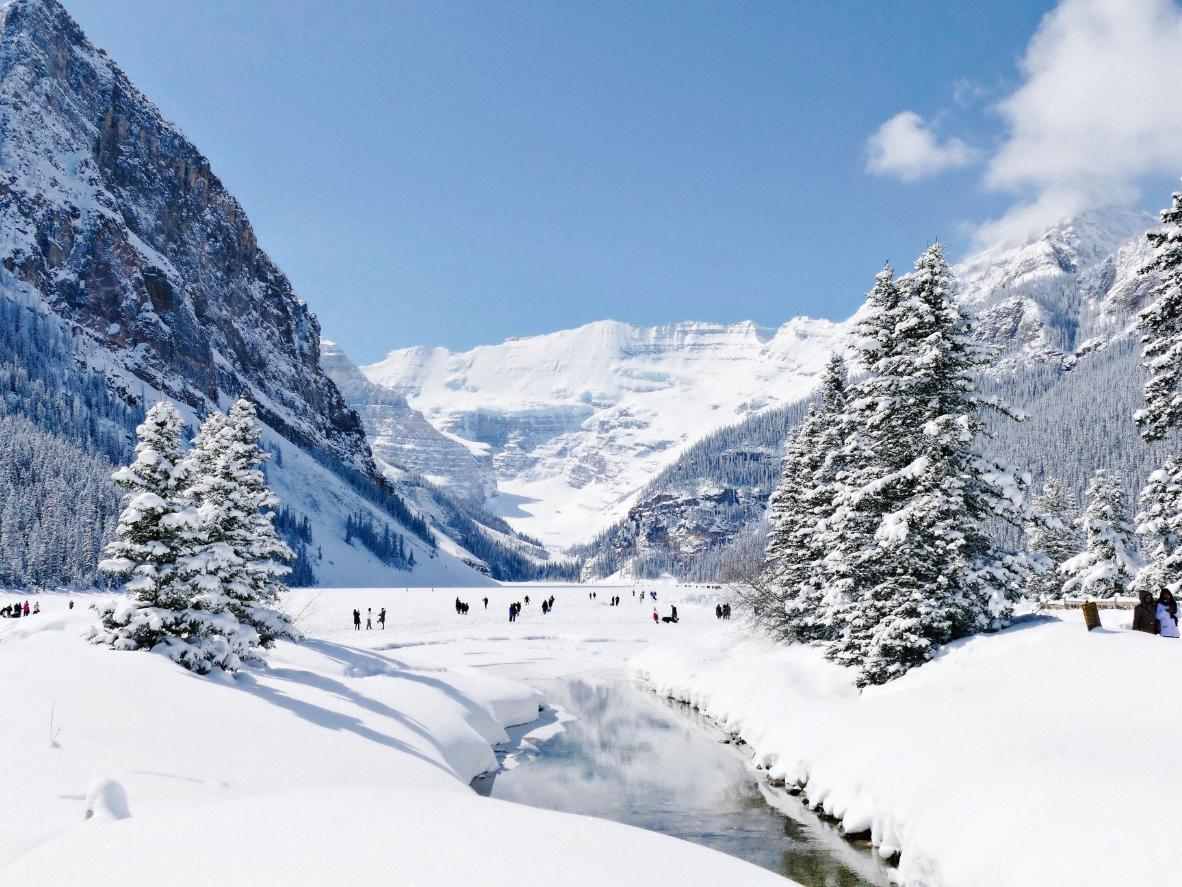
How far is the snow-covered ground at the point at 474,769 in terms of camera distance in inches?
218

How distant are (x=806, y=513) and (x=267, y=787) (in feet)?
80.4

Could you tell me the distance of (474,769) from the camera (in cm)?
1933

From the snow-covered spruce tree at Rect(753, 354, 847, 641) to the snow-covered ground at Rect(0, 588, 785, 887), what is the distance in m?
13.5

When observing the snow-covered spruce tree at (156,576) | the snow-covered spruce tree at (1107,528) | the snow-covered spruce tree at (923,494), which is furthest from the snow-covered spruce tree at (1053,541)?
the snow-covered spruce tree at (156,576)

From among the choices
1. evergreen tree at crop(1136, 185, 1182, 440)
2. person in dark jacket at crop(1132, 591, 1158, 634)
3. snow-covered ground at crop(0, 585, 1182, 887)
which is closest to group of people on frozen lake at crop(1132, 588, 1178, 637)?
person in dark jacket at crop(1132, 591, 1158, 634)

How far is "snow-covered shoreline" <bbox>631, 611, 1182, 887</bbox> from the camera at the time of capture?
898 centimetres

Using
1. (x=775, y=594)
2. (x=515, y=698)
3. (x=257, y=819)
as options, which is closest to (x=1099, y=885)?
(x=257, y=819)

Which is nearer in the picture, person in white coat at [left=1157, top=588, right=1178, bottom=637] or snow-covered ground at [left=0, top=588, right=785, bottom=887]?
snow-covered ground at [left=0, top=588, right=785, bottom=887]

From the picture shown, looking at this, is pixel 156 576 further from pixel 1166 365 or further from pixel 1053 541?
pixel 1053 541

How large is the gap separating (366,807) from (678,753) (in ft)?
58.7

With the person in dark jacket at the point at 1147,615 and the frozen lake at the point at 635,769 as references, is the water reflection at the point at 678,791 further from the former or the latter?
the person in dark jacket at the point at 1147,615

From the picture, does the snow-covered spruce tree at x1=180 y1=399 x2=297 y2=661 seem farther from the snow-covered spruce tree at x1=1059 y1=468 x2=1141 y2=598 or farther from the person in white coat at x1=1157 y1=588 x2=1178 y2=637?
the snow-covered spruce tree at x1=1059 y1=468 x2=1141 y2=598

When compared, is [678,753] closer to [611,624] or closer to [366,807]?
[366,807]

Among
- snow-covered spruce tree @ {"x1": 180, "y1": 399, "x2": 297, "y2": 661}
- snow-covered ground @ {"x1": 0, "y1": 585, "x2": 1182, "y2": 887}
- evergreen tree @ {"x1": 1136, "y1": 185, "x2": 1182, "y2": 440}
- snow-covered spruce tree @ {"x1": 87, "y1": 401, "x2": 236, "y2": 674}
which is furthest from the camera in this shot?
snow-covered spruce tree @ {"x1": 180, "y1": 399, "x2": 297, "y2": 661}
